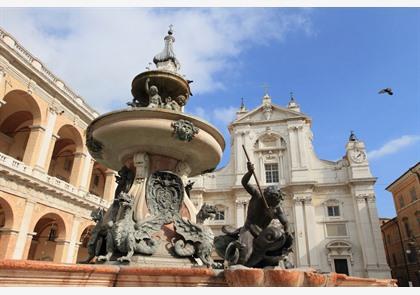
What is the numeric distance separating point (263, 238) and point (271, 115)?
99.4 feet

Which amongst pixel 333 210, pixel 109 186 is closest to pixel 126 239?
pixel 109 186

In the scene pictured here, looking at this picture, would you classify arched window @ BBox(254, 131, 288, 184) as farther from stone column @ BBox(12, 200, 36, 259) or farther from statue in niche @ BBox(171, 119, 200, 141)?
statue in niche @ BBox(171, 119, 200, 141)

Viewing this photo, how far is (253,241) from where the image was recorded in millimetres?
4090

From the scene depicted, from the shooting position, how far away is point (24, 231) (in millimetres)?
15305

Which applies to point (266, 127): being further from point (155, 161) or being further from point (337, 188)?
point (155, 161)

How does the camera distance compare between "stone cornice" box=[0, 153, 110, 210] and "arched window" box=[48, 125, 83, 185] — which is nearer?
"stone cornice" box=[0, 153, 110, 210]

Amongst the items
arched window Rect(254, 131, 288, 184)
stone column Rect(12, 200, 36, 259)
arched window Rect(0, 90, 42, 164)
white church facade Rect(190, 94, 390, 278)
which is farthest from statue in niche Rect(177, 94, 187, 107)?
arched window Rect(254, 131, 288, 184)

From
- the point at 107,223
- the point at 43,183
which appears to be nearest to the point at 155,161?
the point at 107,223

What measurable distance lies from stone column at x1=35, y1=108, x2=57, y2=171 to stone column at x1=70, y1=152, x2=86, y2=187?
9.28ft

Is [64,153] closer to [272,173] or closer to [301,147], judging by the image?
[272,173]

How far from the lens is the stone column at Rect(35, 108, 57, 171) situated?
17.0 meters

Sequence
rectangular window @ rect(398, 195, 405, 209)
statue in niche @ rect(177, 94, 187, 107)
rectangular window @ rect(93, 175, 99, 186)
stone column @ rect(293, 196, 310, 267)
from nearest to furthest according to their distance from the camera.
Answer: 1. statue in niche @ rect(177, 94, 187, 107)
2. stone column @ rect(293, 196, 310, 267)
3. rectangular window @ rect(93, 175, 99, 186)
4. rectangular window @ rect(398, 195, 405, 209)

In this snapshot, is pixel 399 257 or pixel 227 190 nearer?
pixel 227 190
